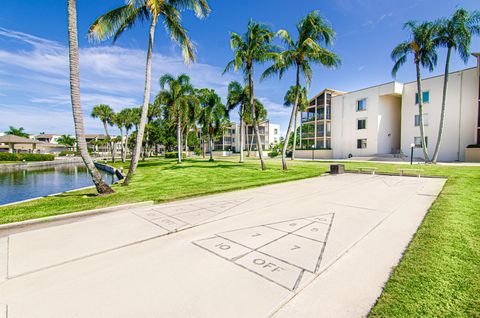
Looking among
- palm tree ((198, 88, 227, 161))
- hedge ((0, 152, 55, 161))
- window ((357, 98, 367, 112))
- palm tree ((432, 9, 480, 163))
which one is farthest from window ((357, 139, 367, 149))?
hedge ((0, 152, 55, 161))

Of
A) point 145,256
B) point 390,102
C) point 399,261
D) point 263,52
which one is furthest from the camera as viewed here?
point 390,102

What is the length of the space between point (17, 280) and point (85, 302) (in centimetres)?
155

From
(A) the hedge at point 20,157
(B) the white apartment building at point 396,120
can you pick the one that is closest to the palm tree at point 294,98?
(B) the white apartment building at point 396,120

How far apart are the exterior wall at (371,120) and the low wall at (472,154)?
1068 cm

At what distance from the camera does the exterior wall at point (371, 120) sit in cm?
3663

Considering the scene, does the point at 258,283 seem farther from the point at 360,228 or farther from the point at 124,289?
the point at 360,228

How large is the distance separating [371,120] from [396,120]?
17.3ft

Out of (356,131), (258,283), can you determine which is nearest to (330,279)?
(258,283)

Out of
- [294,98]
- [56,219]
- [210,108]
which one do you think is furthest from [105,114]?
[56,219]

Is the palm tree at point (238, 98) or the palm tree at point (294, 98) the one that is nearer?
the palm tree at point (238, 98)

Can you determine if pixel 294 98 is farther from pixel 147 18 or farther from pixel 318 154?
pixel 147 18

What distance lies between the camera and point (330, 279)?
11.1ft

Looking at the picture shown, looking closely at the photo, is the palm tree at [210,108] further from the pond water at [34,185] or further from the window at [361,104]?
the window at [361,104]

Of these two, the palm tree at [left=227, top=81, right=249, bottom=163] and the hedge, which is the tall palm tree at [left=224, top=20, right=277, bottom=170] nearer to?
the palm tree at [left=227, top=81, right=249, bottom=163]
